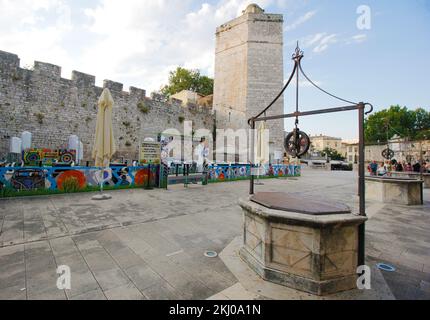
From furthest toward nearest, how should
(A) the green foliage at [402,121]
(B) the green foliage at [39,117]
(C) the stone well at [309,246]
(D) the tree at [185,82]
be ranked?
(A) the green foliage at [402,121] → (D) the tree at [185,82] → (B) the green foliage at [39,117] → (C) the stone well at [309,246]

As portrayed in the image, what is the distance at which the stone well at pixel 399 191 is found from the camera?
6605 millimetres

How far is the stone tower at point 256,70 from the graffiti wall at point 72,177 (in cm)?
1372

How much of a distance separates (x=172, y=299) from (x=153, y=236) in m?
1.74

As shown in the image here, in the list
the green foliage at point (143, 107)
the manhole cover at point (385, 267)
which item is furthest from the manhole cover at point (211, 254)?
the green foliage at point (143, 107)

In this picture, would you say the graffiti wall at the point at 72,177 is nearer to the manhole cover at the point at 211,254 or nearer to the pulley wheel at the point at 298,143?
the manhole cover at the point at 211,254

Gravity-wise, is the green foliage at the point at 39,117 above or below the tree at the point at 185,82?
below

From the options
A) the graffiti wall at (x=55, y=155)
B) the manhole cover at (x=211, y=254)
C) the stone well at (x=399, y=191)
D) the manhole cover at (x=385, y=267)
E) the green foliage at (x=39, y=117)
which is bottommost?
the manhole cover at (x=385, y=267)

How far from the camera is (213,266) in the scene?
102 inches

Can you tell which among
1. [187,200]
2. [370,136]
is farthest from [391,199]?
[370,136]

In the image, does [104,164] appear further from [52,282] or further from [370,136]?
[370,136]

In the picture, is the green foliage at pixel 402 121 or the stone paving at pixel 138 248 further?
the green foliage at pixel 402 121

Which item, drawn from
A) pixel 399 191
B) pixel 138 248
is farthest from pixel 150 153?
pixel 399 191

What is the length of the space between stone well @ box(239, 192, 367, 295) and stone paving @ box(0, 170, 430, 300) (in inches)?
18.8

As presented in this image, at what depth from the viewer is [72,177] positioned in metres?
7.13
